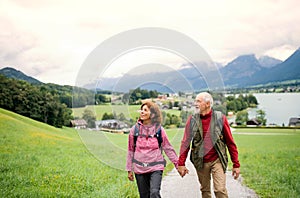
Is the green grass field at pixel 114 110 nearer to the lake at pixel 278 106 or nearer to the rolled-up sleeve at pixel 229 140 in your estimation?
the rolled-up sleeve at pixel 229 140

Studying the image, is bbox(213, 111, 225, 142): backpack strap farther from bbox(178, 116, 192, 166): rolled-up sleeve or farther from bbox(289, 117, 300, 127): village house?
bbox(289, 117, 300, 127): village house

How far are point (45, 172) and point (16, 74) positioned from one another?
7732 mm

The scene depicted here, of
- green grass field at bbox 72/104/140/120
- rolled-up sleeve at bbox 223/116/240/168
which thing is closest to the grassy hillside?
green grass field at bbox 72/104/140/120

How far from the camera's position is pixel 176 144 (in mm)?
4785

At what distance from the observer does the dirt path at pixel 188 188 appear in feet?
19.8

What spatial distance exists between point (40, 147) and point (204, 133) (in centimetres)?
959

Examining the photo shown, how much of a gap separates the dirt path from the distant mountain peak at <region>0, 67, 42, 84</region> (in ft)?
30.0

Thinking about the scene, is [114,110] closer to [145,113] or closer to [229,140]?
[145,113]

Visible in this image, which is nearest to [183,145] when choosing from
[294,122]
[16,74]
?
[16,74]

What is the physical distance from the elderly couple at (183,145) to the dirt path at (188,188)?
1732 millimetres

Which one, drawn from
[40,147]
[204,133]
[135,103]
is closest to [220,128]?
[204,133]

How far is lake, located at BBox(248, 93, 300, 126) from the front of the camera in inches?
794

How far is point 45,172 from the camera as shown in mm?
8031

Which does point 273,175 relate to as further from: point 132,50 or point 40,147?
point 40,147
